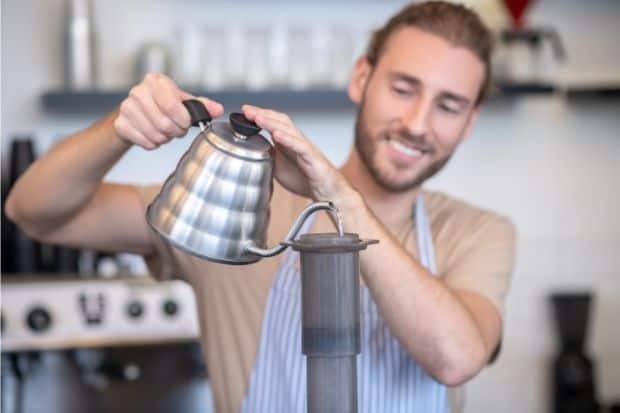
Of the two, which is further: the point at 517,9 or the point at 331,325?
the point at 517,9

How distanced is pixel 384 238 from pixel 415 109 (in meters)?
0.46

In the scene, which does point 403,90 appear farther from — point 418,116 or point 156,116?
point 156,116

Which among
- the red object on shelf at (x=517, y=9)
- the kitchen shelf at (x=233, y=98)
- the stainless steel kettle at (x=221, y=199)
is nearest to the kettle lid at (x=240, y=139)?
the stainless steel kettle at (x=221, y=199)

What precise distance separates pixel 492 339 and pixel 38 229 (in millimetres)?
708

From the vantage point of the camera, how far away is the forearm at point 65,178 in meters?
1.49

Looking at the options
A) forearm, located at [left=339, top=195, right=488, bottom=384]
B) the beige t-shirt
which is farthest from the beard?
forearm, located at [left=339, top=195, right=488, bottom=384]

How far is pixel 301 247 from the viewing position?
103 cm

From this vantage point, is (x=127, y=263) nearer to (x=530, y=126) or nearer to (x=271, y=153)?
(x=530, y=126)

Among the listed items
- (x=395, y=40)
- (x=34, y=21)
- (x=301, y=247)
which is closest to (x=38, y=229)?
(x=395, y=40)

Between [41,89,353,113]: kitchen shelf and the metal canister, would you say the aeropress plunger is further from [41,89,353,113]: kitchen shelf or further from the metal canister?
the metal canister

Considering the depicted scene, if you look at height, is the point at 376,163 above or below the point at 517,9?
below

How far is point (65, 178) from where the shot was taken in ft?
5.21

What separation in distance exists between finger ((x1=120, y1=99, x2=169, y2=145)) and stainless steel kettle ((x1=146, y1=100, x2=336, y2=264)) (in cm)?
13

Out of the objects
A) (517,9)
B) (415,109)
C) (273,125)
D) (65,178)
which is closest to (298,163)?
(273,125)
